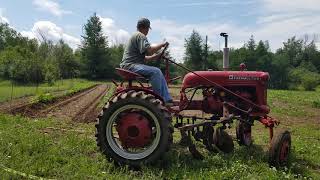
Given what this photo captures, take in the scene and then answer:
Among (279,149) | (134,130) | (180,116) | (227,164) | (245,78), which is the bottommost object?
(227,164)

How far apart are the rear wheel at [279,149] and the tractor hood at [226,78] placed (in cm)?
126

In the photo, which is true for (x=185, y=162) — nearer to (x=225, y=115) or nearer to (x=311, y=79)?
(x=225, y=115)

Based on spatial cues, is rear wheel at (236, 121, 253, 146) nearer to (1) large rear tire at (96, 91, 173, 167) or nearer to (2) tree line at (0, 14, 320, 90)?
(1) large rear tire at (96, 91, 173, 167)

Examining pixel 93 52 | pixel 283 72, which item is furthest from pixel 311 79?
pixel 93 52

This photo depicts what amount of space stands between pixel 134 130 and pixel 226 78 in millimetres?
2183

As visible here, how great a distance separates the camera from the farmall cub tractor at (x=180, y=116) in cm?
696

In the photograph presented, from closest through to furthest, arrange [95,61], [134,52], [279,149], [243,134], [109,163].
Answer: [109,163] → [279,149] → [134,52] → [243,134] → [95,61]

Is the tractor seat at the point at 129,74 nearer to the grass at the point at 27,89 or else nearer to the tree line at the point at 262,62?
the grass at the point at 27,89

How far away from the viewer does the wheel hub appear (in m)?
7.13

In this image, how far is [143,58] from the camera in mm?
7480

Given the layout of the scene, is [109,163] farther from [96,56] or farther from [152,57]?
[96,56]

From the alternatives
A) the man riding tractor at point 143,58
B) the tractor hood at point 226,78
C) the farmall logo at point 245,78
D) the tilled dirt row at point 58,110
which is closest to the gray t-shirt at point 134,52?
the man riding tractor at point 143,58

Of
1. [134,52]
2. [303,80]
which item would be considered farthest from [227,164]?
[303,80]

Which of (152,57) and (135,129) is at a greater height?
(152,57)
